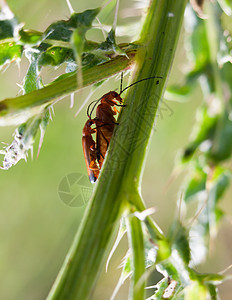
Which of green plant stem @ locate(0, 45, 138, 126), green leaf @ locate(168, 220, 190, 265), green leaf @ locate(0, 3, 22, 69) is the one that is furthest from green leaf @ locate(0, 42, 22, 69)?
green leaf @ locate(168, 220, 190, 265)

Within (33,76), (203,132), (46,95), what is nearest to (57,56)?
(33,76)

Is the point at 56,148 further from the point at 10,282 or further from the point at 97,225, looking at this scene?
the point at 97,225

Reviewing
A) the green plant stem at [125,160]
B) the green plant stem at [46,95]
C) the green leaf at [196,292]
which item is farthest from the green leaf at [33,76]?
the green leaf at [196,292]

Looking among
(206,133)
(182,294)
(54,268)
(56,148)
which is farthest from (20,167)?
(206,133)

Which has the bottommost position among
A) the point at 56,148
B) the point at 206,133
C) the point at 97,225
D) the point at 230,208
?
the point at 230,208

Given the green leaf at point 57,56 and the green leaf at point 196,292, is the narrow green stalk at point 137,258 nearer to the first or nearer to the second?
the green leaf at point 196,292
